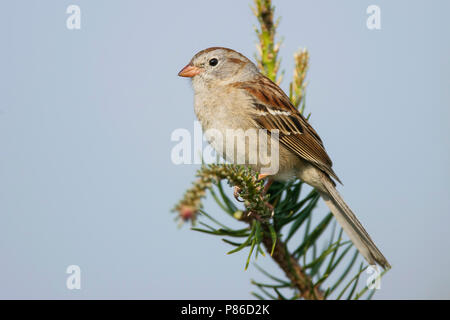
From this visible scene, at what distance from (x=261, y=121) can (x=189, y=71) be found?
560 millimetres

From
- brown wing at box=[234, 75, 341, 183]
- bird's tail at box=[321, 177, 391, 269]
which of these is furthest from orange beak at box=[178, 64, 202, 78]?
bird's tail at box=[321, 177, 391, 269]

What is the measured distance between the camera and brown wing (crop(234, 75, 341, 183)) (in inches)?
95.7

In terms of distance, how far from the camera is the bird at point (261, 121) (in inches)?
88.8

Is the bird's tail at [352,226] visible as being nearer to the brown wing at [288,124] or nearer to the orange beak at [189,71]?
the brown wing at [288,124]

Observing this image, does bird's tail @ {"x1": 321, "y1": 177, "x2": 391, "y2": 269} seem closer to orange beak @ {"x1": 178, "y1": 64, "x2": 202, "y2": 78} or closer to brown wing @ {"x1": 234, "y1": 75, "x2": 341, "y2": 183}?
brown wing @ {"x1": 234, "y1": 75, "x2": 341, "y2": 183}

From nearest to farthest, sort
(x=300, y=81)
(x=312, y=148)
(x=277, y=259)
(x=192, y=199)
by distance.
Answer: (x=192, y=199) < (x=277, y=259) < (x=300, y=81) < (x=312, y=148)

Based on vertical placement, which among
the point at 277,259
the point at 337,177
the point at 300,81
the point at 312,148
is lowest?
the point at 277,259

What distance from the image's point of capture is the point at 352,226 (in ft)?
6.95

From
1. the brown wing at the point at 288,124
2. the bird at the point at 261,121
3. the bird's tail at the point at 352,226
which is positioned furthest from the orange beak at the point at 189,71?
the bird's tail at the point at 352,226
